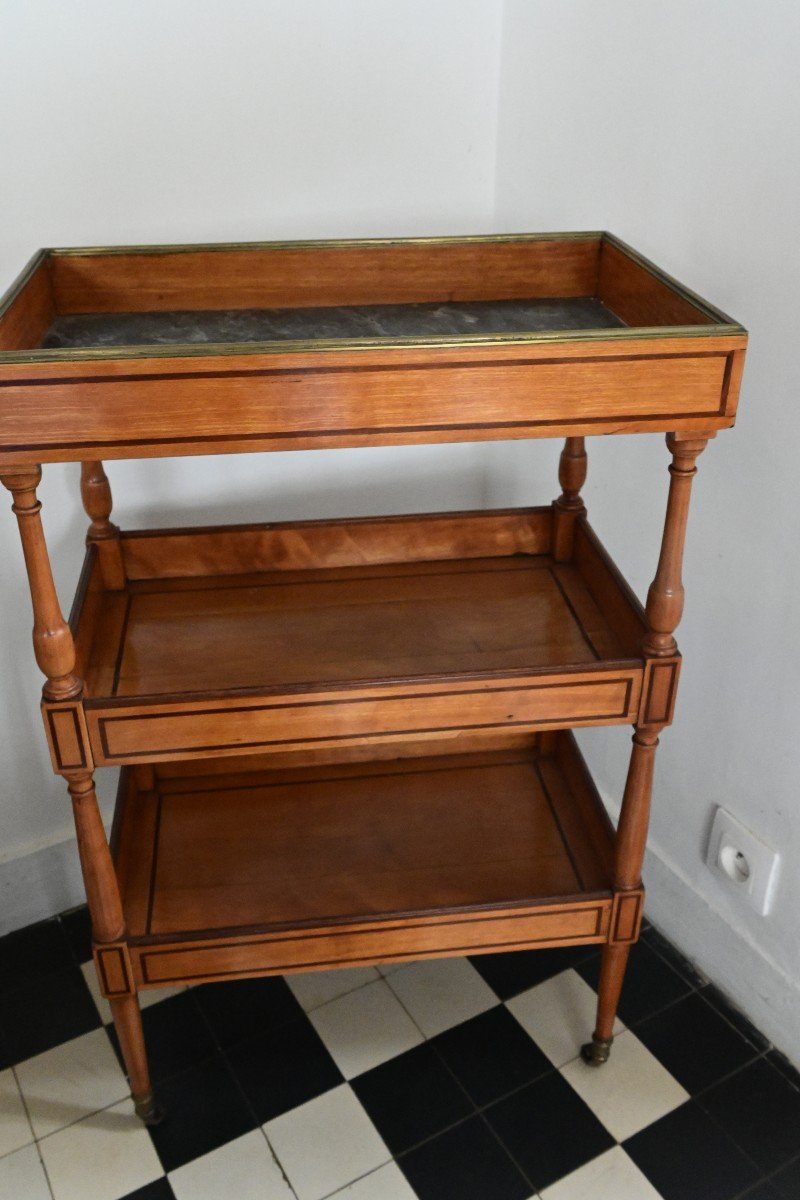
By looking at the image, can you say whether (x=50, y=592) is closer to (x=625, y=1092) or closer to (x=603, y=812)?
(x=603, y=812)

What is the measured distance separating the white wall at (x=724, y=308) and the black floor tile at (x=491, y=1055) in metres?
0.34

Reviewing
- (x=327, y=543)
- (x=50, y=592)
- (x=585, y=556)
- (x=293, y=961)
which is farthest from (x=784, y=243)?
(x=293, y=961)

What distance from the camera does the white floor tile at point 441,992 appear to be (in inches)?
65.8

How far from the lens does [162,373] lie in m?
1.02

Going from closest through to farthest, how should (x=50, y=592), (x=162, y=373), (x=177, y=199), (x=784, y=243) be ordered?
(x=162, y=373)
(x=50, y=592)
(x=784, y=243)
(x=177, y=199)

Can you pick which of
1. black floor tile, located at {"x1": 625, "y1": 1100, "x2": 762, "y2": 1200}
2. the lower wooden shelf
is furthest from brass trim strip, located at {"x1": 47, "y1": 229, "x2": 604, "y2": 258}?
black floor tile, located at {"x1": 625, "y1": 1100, "x2": 762, "y2": 1200}

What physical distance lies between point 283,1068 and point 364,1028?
0.46 ft

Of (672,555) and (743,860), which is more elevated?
(672,555)

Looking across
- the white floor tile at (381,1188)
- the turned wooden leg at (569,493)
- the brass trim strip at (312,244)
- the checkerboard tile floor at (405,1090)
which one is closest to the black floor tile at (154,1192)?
the checkerboard tile floor at (405,1090)

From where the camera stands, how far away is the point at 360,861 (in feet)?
4.94

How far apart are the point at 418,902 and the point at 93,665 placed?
1.78ft

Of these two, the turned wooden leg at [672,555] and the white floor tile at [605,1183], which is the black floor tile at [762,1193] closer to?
the white floor tile at [605,1183]

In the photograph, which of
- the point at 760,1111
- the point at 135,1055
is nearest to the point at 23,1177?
the point at 135,1055

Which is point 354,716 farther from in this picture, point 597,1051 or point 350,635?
point 597,1051
